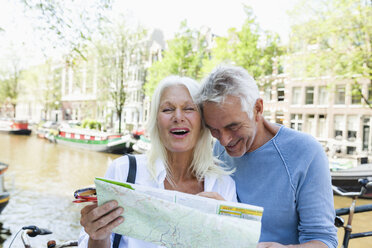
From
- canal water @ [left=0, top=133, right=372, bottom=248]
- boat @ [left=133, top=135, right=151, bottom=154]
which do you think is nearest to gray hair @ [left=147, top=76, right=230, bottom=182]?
canal water @ [left=0, top=133, right=372, bottom=248]

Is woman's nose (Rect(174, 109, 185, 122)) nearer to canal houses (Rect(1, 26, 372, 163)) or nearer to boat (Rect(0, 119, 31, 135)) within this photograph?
canal houses (Rect(1, 26, 372, 163))

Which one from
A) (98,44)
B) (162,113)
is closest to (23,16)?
(162,113)

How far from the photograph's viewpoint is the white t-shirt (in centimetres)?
141

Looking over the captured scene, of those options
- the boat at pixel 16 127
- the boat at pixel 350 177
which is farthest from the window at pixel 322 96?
the boat at pixel 16 127

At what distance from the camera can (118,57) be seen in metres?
20.4

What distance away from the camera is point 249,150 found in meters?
1.63

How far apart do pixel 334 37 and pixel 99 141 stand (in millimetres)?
12650

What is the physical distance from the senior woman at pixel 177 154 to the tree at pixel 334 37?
431 inches

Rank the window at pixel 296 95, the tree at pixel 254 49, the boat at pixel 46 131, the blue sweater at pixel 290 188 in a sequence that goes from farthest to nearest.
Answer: the boat at pixel 46 131 < the window at pixel 296 95 < the tree at pixel 254 49 < the blue sweater at pixel 290 188

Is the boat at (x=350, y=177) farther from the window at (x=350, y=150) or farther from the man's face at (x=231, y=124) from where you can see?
the window at (x=350, y=150)

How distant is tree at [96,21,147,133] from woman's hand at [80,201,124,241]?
19022 mm

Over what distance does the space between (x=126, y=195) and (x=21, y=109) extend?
54.6 m

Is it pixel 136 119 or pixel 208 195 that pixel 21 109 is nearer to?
pixel 136 119

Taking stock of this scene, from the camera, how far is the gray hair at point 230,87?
4.68ft
